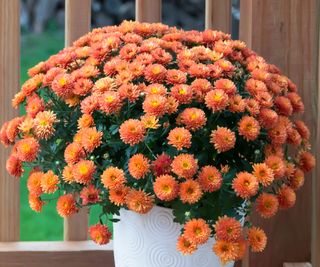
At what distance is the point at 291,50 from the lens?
190cm

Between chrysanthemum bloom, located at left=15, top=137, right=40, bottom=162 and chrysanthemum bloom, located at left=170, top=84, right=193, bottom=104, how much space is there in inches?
11.2

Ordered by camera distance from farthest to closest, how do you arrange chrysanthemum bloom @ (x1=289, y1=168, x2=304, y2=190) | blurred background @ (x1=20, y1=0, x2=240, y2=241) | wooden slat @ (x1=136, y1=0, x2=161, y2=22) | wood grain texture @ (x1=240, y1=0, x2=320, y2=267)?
blurred background @ (x1=20, y1=0, x2=240, y2=241) → wooden slat @ (x1=136, y1=0, x2=161, y2=22) → wood grain texture @ (x1=240, y1=0, x2=320, y2=267) → chrysanthemum bloom @ (x1=289, y1=168, x2=304, y2=190)

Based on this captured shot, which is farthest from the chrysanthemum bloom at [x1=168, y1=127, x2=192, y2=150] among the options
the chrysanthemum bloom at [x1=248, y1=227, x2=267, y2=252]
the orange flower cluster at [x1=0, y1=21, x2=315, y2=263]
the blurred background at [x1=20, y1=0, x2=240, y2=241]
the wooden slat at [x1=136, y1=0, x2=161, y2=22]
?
the blurred background at [x1=20, y1=0, x2=240, y2=241]

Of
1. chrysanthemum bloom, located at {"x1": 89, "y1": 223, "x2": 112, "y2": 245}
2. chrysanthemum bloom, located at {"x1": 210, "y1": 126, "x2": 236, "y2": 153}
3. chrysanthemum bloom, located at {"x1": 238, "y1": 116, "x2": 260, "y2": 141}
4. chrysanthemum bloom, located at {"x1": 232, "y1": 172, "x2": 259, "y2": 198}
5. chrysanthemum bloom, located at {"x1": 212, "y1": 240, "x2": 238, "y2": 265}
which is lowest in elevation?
chrysanthemum bloom, located at {"x1": 212, "y1": 240, "x2": 238, "y2": 265}

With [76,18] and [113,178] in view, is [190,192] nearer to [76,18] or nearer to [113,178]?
[113,178]

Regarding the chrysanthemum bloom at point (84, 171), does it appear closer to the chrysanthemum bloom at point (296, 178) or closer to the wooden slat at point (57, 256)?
the chrysanthemum bloom at point (296, 178)

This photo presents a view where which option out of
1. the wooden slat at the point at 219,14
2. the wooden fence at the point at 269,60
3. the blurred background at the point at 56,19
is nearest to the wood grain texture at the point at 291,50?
the wooden fence at the point at 269,60

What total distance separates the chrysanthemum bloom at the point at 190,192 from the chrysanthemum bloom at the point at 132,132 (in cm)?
11

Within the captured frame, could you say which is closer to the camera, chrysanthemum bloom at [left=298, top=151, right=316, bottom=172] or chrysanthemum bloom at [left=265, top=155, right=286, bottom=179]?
chrysanthemum bloom at [left=265, top=155, right=286, bottom=179]

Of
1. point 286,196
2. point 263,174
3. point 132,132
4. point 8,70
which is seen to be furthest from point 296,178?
point 8,70

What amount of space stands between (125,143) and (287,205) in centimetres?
Answer: 36

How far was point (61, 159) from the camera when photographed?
5.15ft

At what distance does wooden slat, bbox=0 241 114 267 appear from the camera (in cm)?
200

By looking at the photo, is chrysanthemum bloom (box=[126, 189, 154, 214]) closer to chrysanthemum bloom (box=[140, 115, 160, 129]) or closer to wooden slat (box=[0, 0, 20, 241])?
chrysanthemum bloom (box=[140, 115, 160, 129])
